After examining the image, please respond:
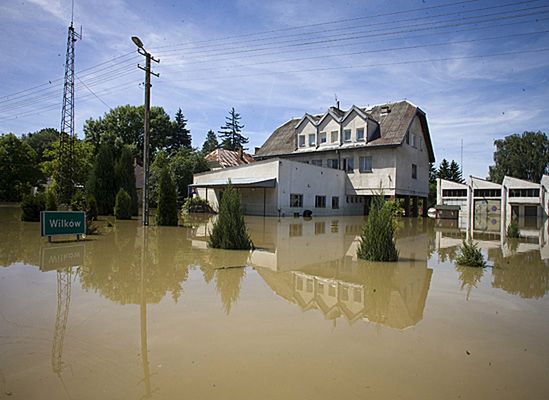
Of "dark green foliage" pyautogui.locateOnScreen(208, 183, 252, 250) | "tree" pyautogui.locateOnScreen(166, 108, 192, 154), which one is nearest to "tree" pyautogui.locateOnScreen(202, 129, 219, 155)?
"tree" pyautogui.locateOnScreen(166, 108, 192, 154)

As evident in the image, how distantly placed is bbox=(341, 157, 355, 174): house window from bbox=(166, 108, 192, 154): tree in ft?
101

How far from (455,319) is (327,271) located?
3.41 meters

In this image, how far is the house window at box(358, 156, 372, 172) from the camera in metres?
33.7

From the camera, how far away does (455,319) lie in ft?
16.8

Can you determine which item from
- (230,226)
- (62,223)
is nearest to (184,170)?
(62,223)

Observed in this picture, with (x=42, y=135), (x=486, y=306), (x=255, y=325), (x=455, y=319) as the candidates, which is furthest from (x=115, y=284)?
(x=42, y=135)

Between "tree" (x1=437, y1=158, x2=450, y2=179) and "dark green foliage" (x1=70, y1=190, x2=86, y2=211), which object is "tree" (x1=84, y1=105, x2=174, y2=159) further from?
"tree" (x1=437, y1=158, x2=450, y2=179)

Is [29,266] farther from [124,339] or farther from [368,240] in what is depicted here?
[368,240]

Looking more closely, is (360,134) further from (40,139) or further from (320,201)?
(40,139)

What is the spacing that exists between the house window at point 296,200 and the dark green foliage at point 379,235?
66.9 feet

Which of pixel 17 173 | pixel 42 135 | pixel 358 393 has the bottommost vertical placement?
pixel 358 393

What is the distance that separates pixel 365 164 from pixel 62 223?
1064 inches

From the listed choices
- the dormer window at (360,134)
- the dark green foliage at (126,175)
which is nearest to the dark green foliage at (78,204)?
the dark green foliage at (126,175)

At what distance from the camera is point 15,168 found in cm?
4362
